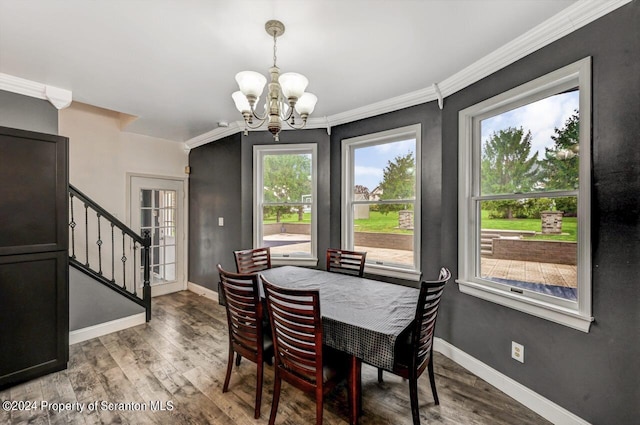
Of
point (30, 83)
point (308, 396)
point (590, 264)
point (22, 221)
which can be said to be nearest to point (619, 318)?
point (590, 264)

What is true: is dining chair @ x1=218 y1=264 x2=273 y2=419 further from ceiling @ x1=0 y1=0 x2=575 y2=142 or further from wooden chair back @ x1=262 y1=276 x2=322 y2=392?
ceiling @ x1=0 y1=0 x2=575 y2=142

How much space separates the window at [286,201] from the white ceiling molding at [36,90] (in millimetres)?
2041

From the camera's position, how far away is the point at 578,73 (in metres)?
1.71

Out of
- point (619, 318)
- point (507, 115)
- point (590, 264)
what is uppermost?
point (507, 115)

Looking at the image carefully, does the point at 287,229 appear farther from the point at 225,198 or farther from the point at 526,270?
the point at 526,270

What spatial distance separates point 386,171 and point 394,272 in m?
1.17

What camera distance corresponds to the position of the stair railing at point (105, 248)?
3078mm

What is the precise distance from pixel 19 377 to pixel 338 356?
2542 mm

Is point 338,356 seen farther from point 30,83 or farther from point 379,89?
point 30,83

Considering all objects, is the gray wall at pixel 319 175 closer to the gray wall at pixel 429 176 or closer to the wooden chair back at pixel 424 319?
the gray wall at pixel 429 176

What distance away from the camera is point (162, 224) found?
4.68 meters

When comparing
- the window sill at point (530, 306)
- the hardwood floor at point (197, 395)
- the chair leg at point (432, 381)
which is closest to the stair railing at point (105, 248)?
the hardwood floor at point (197, 395)

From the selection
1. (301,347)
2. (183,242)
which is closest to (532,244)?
(301,347)

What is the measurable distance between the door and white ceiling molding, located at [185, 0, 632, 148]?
2786 millimetres
